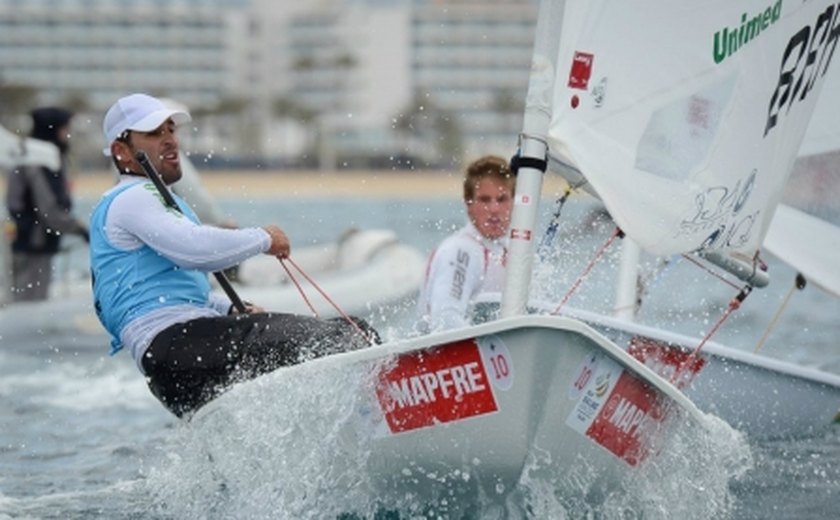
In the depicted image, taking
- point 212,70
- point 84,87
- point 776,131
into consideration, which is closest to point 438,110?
point 212,70

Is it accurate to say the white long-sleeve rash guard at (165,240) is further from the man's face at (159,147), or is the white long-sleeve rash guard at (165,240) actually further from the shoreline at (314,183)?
the shoreline at (314,183)

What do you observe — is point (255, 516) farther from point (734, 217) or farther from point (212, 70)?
point (212, 70)

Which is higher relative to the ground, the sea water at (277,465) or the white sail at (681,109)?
the white sail at (681,109)

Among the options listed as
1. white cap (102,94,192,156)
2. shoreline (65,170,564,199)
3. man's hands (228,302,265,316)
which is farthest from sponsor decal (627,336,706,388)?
shoreline (65,170,564,199)

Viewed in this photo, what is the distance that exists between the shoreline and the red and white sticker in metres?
46.9

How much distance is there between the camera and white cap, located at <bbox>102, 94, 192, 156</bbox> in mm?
4863

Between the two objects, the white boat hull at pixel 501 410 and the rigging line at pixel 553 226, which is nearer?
the white boat hull at pixel 501 410

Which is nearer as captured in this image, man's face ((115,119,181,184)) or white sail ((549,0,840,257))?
white sail ((549,0,840,257))

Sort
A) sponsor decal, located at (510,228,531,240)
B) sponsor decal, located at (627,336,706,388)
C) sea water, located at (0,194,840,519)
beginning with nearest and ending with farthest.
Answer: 1. sponsor decal, located at (510,228,531,240)
2. sea water, located at (0,194,840,519)
3. sponsor decal, located at (627,336,706,388)

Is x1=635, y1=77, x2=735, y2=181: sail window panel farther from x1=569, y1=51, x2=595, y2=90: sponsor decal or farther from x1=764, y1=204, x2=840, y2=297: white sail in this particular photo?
x1=764, y1=204, x2=840, y2=297: white sail

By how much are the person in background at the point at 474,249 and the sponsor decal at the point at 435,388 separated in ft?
4.51

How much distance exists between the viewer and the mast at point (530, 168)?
4430 millimetres

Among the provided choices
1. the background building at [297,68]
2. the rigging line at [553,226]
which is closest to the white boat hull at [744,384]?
the rigging line at [553,226]

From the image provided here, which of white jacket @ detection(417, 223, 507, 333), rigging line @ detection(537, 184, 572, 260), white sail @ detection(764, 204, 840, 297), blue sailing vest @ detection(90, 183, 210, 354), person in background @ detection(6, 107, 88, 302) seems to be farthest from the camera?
person in background @ detection(6, 107, 88, 302)
